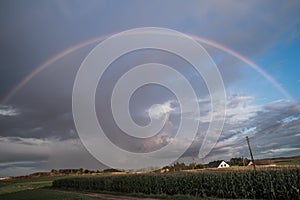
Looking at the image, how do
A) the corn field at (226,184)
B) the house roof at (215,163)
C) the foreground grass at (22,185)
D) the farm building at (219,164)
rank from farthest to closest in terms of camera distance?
the house roof at (215,163) < the farm building at (219,164) < the foreground grass at (22,185) < the corn field at (226,184)

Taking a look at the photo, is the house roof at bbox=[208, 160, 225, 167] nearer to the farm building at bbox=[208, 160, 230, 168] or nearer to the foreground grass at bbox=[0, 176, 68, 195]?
the farm building at bbox=[208, 160, 230, 168]

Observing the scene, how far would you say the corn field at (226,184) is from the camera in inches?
779

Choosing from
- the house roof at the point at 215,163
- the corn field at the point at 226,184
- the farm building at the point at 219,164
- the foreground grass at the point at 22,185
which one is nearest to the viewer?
the corn field at the point at 226,184

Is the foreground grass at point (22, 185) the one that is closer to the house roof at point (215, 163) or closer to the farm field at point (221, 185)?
the farm field at point (221, 185)

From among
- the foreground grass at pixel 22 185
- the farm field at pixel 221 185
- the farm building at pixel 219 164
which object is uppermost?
the farm building at pixel 219 164

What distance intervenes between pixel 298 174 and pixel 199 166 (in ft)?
259

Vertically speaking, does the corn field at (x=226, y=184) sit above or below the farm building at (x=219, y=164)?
below

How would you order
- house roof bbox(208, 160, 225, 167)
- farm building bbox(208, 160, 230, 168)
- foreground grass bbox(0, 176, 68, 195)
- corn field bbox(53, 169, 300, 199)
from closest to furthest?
corn field bbox(53, 169, 300, 199)
foreground grass bbox(0, 176, 68, 195)
farm building bbox(208, 160, 230, 168)
house roof bbox(208, 160, 225, 167)

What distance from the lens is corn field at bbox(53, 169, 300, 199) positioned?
19781mm

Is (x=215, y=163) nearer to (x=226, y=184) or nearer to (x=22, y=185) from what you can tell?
(x=22, y=185)

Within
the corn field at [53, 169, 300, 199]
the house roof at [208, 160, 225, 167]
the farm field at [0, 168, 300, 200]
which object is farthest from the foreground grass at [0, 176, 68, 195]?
the house roof at [208, 160, 225, 167]

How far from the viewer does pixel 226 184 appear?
927 inches

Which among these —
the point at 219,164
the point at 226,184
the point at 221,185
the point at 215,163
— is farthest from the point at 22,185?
the point at 226,184

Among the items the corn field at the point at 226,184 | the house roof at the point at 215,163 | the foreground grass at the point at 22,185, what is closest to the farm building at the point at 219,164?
the house roof at the point at 215,163
